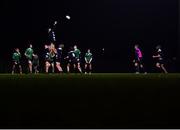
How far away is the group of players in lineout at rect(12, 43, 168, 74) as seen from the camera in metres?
26.8

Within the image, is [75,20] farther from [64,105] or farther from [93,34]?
[64,105]

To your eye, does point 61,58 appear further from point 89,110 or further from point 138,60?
point 89,110

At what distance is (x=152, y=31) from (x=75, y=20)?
406cm

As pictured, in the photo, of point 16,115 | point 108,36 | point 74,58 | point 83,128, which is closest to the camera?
point 83,128

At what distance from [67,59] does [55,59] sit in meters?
1.52

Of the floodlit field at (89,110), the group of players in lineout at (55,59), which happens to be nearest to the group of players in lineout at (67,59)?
the group of players in lineout at (55,59)

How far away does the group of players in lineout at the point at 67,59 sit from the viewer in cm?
2675

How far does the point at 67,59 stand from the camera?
96.3 feet

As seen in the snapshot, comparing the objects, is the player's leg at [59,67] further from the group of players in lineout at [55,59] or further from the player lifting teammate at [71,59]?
the player lifting teammate at [71,59]

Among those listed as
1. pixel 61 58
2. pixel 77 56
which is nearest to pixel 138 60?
pixel 77 56

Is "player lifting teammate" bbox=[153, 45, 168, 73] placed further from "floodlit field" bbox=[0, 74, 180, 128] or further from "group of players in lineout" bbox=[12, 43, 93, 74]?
"floodlit field" bbox=[0, 74, 180, 128]

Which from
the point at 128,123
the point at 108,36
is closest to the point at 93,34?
the point at 108,36

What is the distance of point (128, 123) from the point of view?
7.12 meters

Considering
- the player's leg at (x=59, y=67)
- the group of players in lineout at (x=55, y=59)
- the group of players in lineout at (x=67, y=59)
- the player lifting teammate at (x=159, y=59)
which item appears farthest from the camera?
the player's leg at (x=59, y=67)
